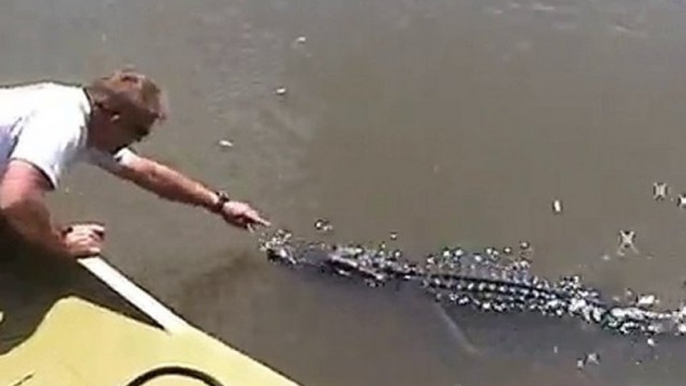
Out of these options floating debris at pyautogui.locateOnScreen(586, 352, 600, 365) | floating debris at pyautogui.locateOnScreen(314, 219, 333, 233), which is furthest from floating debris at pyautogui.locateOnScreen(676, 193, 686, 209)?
floating debris at pyautogui.locateOnScreen(314, 219, 333, 233)

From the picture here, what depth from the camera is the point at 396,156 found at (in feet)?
15.6

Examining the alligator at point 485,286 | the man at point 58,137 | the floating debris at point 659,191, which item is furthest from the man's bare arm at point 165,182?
the floating debris at point 659,191

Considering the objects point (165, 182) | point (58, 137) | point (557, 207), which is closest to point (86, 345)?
point (58, 137)

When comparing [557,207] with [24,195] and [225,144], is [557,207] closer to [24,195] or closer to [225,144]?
[225,144]

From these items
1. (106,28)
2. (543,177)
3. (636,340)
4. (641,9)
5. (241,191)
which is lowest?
(636,340)

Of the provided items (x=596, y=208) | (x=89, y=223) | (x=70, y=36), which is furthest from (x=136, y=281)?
(x=596, y=208)

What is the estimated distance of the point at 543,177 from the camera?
4754 mm

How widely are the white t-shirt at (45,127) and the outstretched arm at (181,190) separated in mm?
386

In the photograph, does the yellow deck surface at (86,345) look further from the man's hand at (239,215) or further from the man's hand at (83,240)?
the man's hand at (239,215)

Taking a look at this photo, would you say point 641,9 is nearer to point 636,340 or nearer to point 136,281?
point 636,340

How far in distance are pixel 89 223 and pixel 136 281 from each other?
0.88 ft

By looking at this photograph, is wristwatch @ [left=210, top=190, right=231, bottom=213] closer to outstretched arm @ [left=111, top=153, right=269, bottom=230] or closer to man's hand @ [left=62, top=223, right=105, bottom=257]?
outstretched arm @ [left=111, top=153, right=269, bottom=230]

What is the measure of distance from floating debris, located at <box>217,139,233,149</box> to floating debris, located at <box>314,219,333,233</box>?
0.43 m

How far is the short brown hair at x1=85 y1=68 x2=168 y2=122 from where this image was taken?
353 cm
